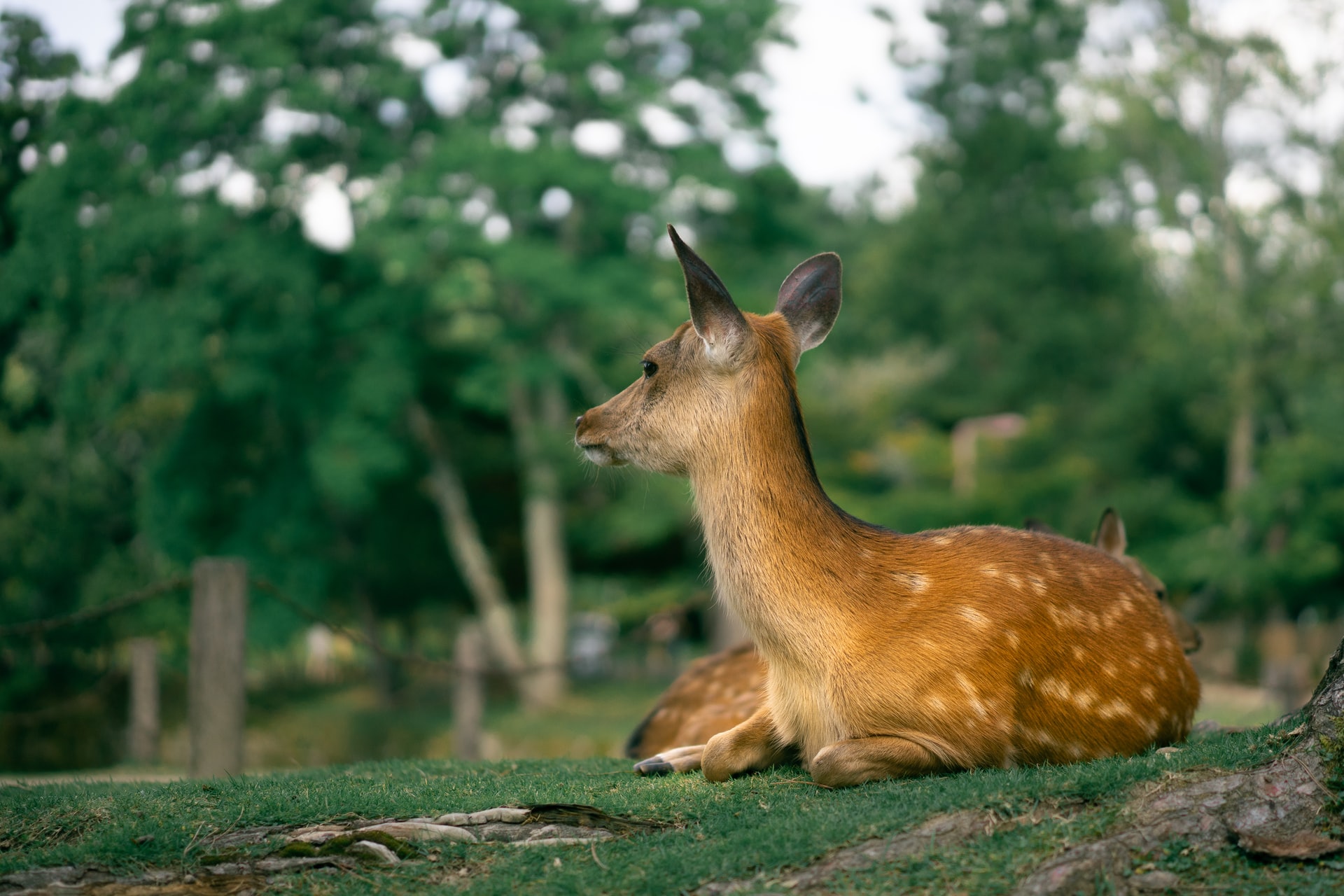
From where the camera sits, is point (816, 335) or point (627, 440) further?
point (816, 335)

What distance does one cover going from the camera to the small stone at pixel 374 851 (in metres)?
3.53

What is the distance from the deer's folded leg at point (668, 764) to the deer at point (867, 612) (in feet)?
→ 1.13

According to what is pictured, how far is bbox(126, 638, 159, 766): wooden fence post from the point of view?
38.5 feet

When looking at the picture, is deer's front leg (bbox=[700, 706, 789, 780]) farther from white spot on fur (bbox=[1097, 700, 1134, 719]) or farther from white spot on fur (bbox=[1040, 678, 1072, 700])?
white spot on fur (bbox=[1097, 700, 1134, 719])

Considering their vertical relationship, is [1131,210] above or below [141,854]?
above

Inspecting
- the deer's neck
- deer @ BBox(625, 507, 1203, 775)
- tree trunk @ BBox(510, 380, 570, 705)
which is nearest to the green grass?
the deer's neck

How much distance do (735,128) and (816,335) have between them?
662 inches

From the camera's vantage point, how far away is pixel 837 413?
906 inches

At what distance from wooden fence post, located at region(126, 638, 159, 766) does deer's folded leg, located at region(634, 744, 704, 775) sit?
8.27m

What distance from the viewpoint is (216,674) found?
7117mm

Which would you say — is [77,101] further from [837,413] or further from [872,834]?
[872,834]

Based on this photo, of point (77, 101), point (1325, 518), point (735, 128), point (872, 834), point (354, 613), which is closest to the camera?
point (872, 834)

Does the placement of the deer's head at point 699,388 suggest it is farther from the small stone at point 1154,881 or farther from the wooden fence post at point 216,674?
the wooden fence post at point 216,674

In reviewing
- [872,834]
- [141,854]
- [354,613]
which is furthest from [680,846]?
[354,613]
